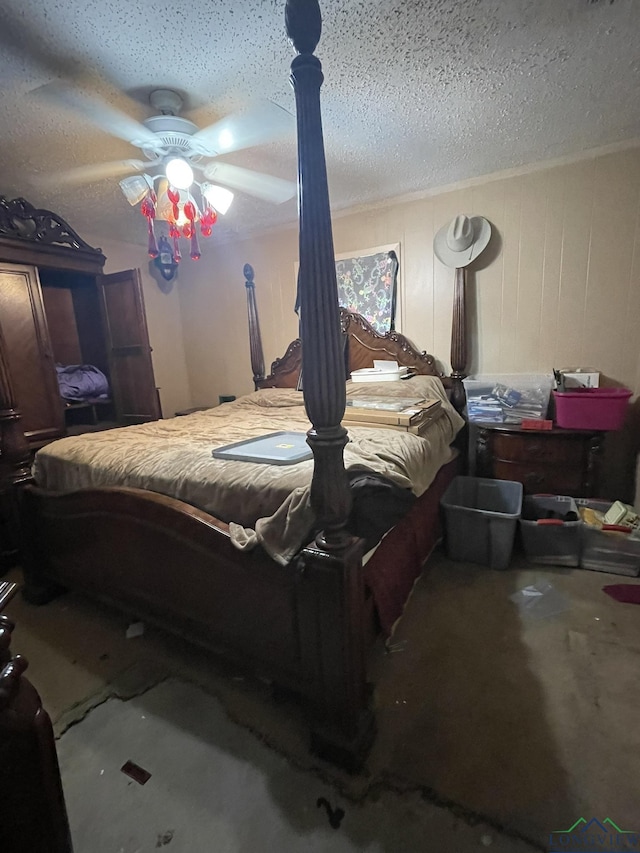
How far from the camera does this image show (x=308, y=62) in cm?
94

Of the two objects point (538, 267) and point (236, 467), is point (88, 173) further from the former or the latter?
point (538, 267)

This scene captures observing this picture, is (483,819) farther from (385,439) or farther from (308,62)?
(308,62)

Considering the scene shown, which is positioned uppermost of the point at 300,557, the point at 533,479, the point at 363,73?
the point at 363,73

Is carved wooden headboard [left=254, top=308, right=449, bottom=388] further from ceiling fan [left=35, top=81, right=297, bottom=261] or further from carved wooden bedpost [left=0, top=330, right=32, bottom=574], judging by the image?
carved wooden bedpost [left=0, top=330, right=32, bottom=574]

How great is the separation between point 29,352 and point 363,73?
8.62 feet

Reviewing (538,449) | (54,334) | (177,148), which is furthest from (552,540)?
(54,334)

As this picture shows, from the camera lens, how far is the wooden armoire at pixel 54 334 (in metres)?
2.47

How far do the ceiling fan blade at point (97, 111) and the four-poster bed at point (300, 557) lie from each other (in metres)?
1.01

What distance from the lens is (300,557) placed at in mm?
1193

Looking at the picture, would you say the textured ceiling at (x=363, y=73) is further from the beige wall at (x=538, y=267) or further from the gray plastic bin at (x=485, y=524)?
the gray plastic bin at (x=485, y=524)

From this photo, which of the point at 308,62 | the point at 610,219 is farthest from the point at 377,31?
the point at 610,219

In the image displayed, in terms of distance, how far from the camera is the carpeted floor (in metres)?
1.12

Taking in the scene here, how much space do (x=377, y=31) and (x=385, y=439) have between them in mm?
1504

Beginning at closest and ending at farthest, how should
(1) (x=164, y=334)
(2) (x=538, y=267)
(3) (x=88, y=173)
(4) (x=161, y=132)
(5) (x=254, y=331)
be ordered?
(4) (x=161, y=132) < (3) (x=88, y=173) < (2) (x=538, y=267) < (5) (x=254, y=331) < (1) (x=164, y=334)
